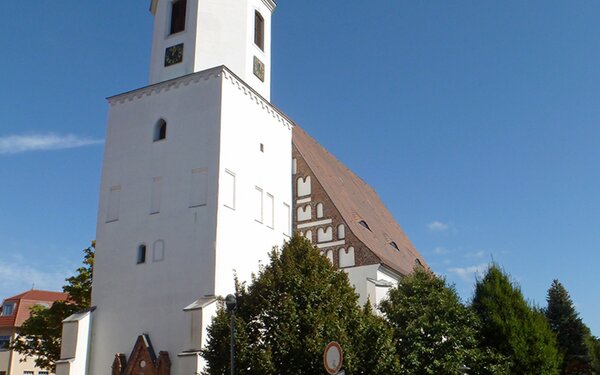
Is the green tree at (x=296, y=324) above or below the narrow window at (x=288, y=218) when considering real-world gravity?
below

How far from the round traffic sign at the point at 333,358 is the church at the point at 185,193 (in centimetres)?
740

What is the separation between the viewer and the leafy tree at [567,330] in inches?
1135

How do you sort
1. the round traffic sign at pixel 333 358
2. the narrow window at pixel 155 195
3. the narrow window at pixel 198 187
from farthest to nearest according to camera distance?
the narrow window at pixel 155 195
the narrow window at pixel 198 187
the round traffic sign at pixel 333 358

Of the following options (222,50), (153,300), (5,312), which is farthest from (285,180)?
(5,312)

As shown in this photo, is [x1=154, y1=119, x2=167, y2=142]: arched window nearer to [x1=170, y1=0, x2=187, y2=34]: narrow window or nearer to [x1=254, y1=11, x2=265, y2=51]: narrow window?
[x1=170, y1=0, x2=187, y2=34]: narrow window

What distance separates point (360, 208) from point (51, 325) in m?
14.5

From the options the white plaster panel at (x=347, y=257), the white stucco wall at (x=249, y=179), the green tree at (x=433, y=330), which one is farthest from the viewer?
the white plaster panel at (x=347, y=257)

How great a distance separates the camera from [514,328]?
67.6 feet

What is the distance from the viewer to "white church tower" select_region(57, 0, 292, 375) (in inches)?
760

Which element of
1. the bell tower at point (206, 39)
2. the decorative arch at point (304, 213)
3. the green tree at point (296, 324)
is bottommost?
the green tree at point (296, 324)

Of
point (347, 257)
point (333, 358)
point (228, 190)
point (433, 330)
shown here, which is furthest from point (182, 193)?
point (333, 358)

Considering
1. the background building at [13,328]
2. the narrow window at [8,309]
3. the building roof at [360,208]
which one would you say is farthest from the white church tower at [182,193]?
the narrow window at [8,309]

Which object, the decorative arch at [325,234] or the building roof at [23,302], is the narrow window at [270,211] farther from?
the building roof at [23,302]

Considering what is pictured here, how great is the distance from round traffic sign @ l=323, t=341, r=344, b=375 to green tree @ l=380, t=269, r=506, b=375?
7.06m
